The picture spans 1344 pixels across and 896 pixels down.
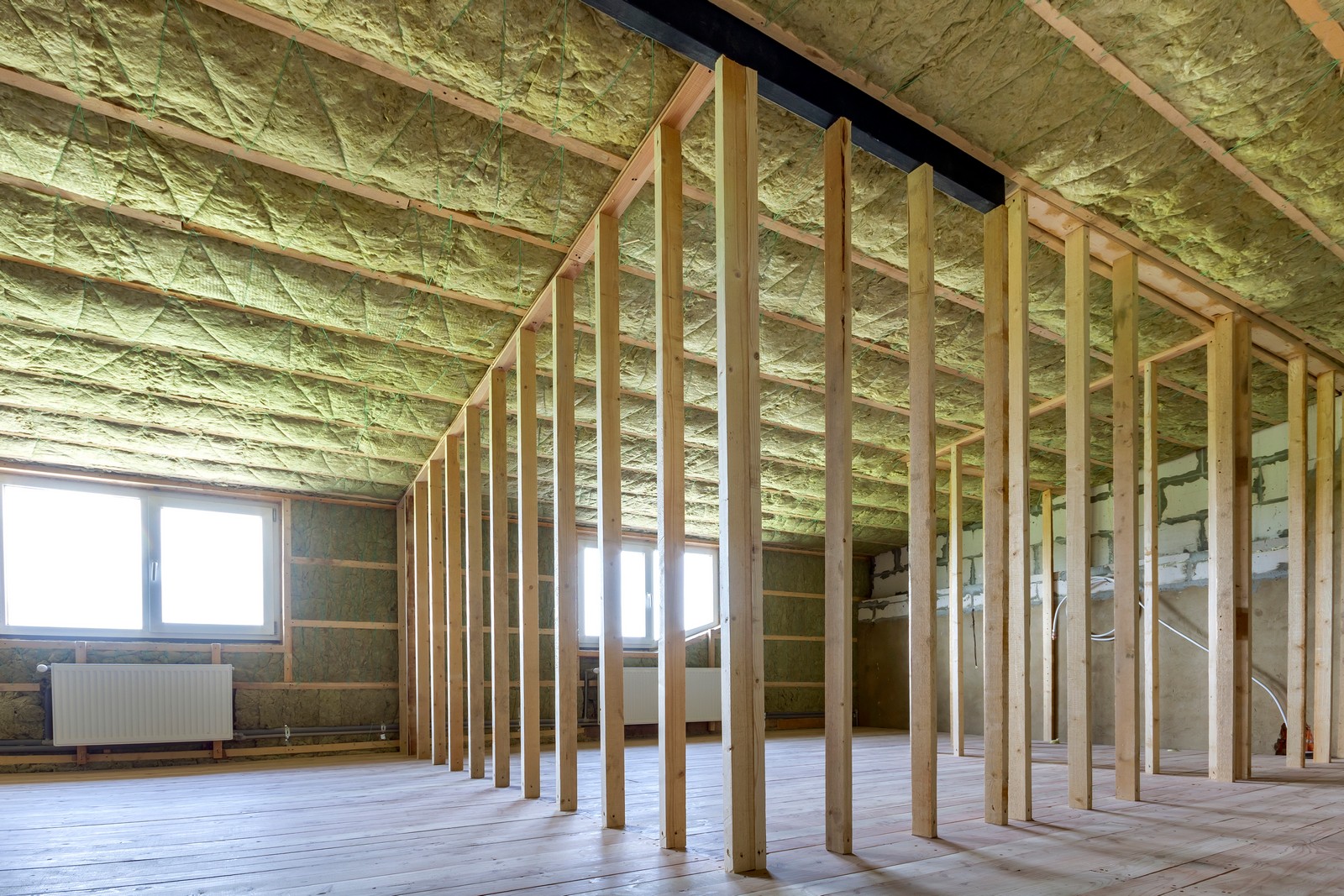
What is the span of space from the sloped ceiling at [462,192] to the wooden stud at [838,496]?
49cm

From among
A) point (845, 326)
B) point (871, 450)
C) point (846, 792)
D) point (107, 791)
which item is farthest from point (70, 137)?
point (871, 450)

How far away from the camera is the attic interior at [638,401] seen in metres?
2.94

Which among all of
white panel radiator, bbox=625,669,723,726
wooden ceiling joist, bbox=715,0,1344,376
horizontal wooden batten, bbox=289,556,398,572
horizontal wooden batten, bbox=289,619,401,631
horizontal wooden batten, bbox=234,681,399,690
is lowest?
white panel radiator, bbox=625,669,723,726

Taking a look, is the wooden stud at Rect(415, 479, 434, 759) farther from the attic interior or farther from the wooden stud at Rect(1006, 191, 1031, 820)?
the wooden stud at Rect(1006, 191, 1031, 820)

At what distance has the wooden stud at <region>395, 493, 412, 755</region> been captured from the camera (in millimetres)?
7055

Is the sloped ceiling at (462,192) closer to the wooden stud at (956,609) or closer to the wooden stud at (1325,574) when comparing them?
the wooden stud at (1325,574)

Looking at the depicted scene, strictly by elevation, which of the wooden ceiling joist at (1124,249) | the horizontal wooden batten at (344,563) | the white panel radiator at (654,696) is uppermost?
the wooden ceiling joist at (1124,249)

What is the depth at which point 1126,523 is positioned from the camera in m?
4.09

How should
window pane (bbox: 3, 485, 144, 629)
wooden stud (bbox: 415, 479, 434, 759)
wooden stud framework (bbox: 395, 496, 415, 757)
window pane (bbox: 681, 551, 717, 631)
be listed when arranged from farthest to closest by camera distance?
1. window pane (bbox: 681, 551, 717, 631)
2. wooden stud framework (bbox: 395, 496, 415, 757)
3. wooden stud (bbox: 415, 479, 434, 759)
4. window pane (bbox: 3, 485, 144, 629)

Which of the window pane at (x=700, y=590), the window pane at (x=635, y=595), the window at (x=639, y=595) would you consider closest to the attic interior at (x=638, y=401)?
the window at (x=639, y=595)

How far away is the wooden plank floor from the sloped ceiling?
2.43 metres

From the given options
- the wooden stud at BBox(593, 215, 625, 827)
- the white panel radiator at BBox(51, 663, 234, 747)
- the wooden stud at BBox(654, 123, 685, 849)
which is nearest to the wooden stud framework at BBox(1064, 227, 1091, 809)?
the wooden stud at BBox(654, 123, 685, 849)

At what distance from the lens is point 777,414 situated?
6199 millimetres

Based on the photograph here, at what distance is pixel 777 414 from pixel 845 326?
3.13m
